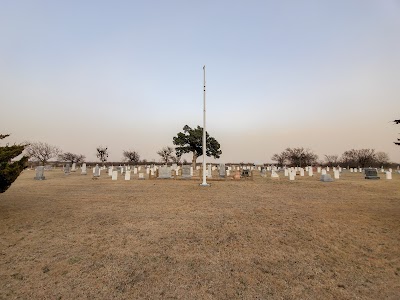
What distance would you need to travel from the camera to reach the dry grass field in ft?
13.1

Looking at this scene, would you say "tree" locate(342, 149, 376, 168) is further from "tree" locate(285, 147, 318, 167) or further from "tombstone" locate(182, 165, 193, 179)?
"tombstone" locate(182, 165, 193, 179)

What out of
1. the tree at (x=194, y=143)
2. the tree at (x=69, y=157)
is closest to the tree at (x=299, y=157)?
the tree at (x=194, y=143)

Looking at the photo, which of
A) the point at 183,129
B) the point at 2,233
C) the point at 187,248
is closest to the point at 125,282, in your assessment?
the point at 187,248

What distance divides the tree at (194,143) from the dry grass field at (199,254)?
42937 millimetres

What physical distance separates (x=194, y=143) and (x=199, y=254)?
47.4m

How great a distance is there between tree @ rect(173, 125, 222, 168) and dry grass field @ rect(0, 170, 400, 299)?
141ft

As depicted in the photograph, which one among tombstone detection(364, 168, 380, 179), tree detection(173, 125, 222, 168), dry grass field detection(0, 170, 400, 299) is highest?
tree detection(173, 125, 222, 168)

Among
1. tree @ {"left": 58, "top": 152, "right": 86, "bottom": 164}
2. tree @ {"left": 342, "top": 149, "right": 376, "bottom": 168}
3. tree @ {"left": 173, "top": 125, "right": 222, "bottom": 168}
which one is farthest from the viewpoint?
tree @ {"left": 58, "top": 152, "right": 86, "bottom": 164}

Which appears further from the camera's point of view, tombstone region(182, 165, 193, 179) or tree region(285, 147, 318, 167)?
tree region(285, 147, 318, 167)

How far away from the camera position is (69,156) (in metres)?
89.4

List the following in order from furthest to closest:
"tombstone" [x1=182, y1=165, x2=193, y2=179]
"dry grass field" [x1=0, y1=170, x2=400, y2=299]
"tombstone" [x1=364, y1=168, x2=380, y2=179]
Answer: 1. "tombstone" [x1=182, y1=165, x2=193, y2=179]
2. "tombstone" [x1=364, y1=168, x2=380, y2=179]
3. "dry grass field" [x1=0, y1=170, x2=400, y2=299]

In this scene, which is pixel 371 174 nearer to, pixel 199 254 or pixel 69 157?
pixel 199 254

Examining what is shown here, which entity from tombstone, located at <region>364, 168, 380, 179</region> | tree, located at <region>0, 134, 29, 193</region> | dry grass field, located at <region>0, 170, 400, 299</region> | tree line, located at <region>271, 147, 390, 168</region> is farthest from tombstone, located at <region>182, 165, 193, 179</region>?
tree line, located at <region>271, 147, 390, 168</region>

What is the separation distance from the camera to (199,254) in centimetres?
536
